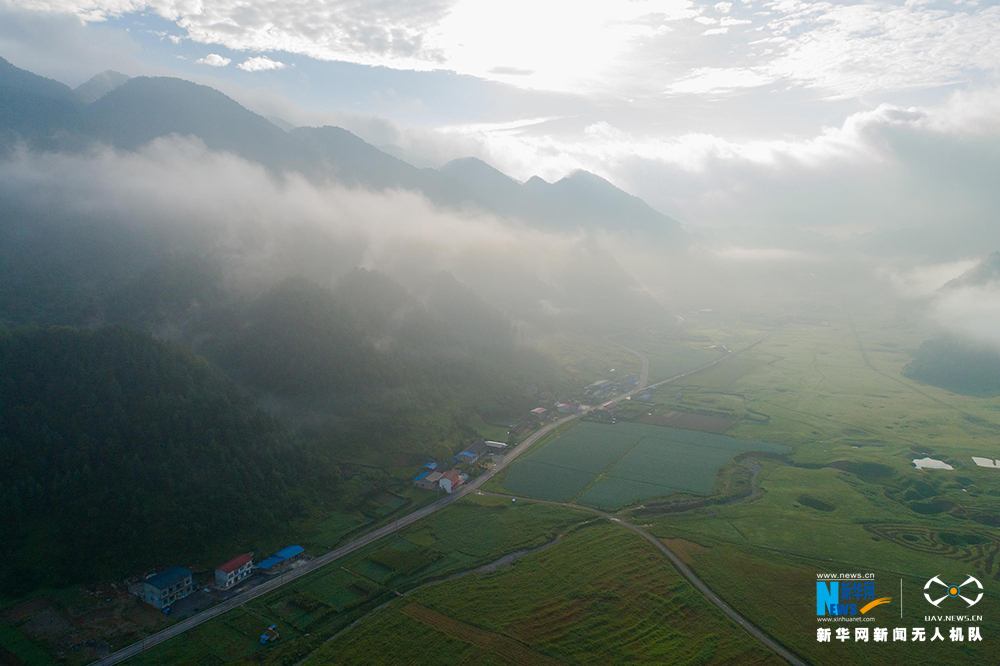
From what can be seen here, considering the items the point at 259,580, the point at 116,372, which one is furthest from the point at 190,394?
the point at 259,580

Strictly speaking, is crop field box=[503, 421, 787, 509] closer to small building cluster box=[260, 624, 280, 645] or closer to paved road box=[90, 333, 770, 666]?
paved road box=[90, 333, 770, 666]

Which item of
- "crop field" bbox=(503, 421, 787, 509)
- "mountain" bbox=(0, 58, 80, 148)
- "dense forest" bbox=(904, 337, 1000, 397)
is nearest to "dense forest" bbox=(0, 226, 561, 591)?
"crop field" bbox=(503, 421, 787, 509)

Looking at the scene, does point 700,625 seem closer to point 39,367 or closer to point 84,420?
point 84,420

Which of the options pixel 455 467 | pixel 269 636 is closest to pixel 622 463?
pixel 455 467

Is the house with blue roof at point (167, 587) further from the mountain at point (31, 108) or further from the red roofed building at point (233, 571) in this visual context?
the mountain at point (31, 108)

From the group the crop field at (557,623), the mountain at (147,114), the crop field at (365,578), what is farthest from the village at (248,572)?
the mountain at (147,114)

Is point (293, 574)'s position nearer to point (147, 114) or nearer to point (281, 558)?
point (281, 558)
